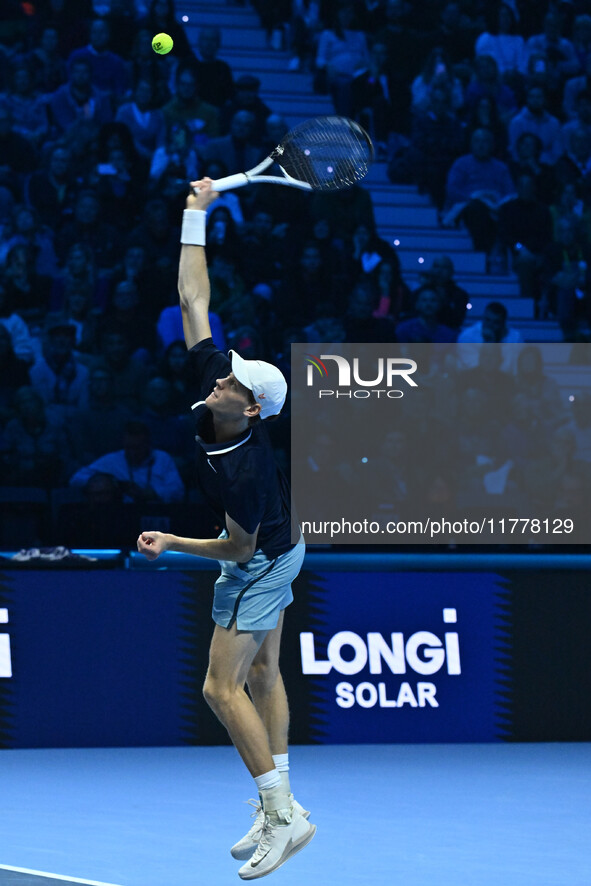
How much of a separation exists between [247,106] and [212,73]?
477mm

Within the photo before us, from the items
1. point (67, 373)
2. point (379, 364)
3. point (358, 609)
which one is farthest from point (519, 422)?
point (67, 373)

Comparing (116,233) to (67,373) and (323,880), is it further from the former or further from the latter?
(323,880)

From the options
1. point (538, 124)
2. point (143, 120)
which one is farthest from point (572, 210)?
point (143, 120)

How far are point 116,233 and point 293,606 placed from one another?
4693 mm

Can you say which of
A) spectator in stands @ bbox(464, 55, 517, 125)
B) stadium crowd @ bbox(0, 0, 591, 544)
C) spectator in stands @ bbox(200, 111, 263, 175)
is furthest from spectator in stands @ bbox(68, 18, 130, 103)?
spectator in stands @ bbox(464, 55, 517, 125)

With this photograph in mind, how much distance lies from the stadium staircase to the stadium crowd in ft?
0.40

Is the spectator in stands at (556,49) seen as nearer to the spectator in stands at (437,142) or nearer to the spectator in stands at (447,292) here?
the spectator in stands at (437,142)

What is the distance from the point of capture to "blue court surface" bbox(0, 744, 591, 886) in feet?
15.6

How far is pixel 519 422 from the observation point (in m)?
9.38

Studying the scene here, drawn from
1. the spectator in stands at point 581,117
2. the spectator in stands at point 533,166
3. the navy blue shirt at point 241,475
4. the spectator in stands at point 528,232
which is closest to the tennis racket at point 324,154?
the navy blue shirt at point 241,475

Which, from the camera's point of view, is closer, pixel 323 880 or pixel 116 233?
pixel 323 880

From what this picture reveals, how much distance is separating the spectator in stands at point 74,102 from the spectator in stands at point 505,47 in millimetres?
3869

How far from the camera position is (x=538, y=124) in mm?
12281

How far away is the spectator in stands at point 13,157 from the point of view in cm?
1100
